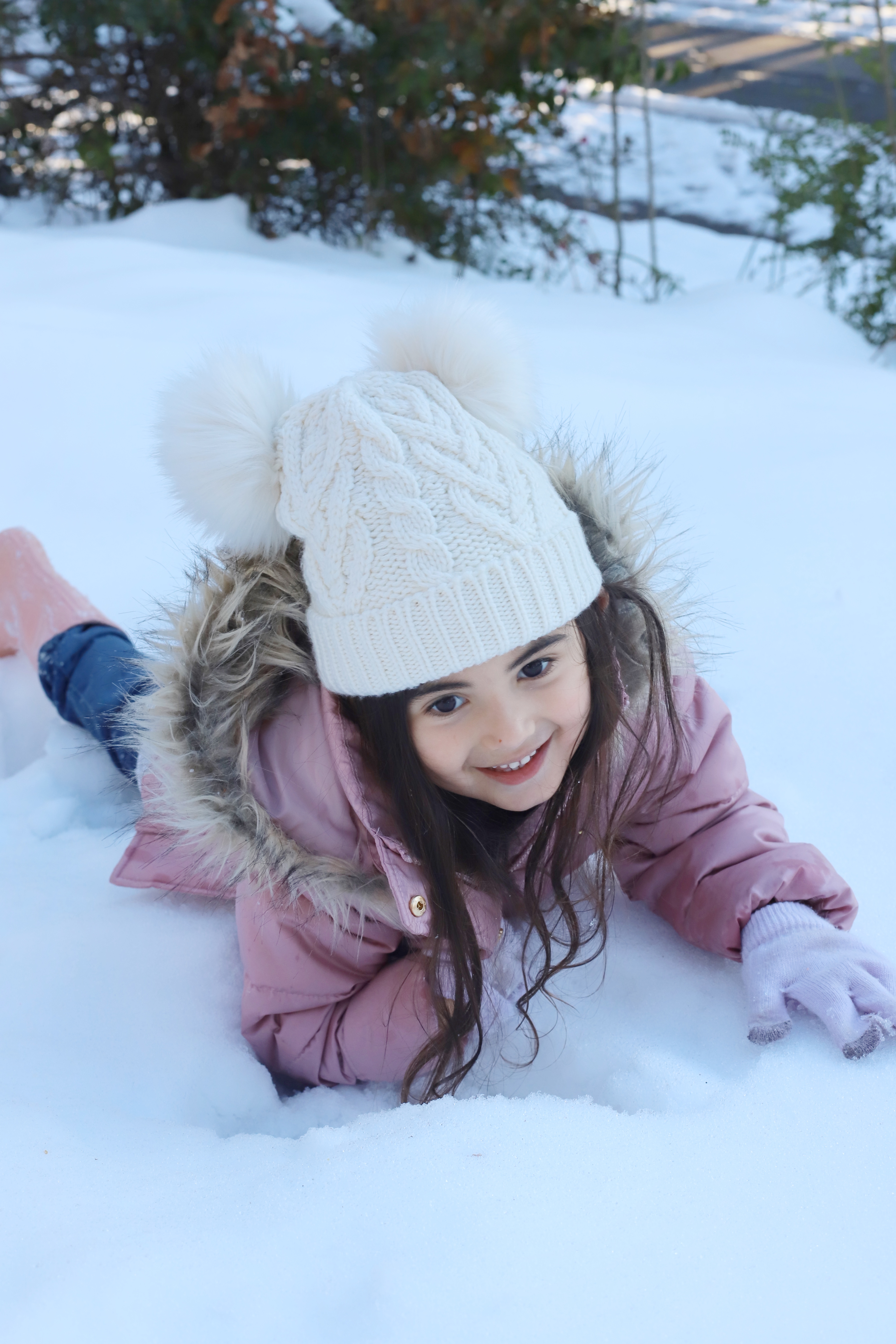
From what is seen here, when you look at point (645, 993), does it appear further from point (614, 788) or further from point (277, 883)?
point (277, 883)

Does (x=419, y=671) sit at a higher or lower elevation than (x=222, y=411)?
lower

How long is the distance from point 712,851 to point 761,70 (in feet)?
24.5

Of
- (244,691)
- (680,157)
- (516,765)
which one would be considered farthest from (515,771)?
(680,157)

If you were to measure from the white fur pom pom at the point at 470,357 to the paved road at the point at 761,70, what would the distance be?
18.3 ft

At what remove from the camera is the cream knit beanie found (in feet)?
3.68

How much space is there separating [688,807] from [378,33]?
361 centimetres

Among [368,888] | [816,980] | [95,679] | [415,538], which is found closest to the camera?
[415,538]

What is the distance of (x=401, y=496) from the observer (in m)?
1.11

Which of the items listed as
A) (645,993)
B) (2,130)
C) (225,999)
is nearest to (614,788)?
(645,993)

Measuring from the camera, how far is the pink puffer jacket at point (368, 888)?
1333 mm

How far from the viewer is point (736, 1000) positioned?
133 cm

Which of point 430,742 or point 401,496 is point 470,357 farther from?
point 430,742

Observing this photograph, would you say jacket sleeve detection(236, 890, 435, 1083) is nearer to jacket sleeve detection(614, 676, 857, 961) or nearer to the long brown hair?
the long brown hair

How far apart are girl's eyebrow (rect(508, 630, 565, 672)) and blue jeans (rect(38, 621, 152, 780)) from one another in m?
0.79
